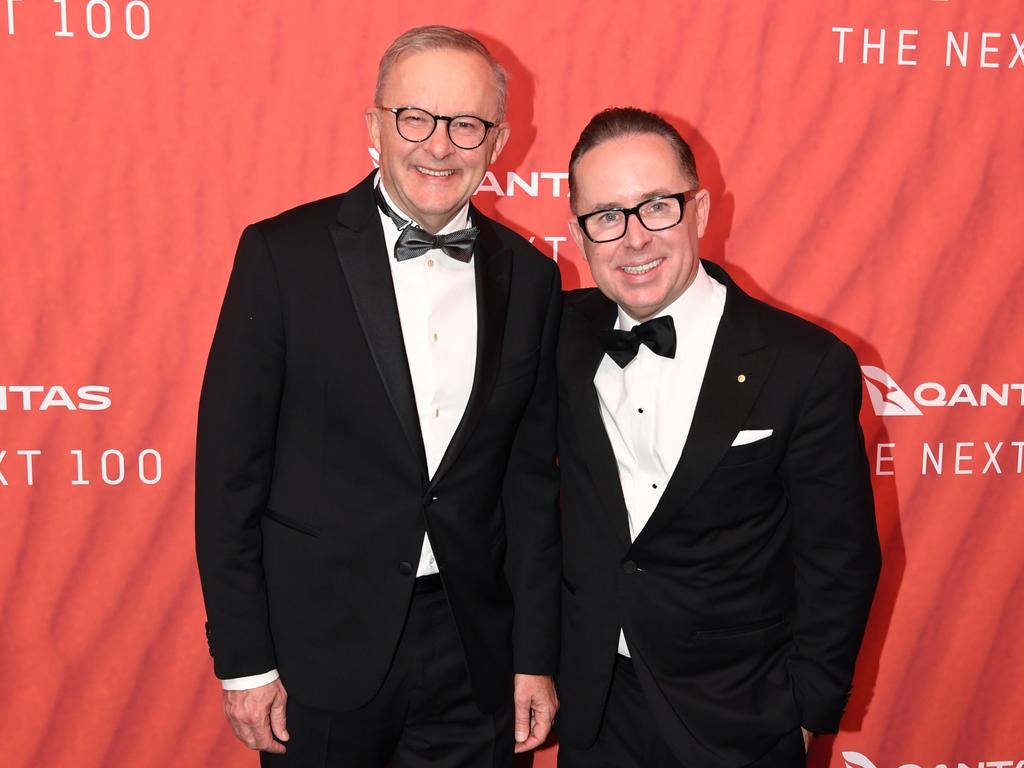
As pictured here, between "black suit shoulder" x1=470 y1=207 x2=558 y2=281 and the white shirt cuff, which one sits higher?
"black suit shoulder" x1=470 y1=207 x2=558 y2=281

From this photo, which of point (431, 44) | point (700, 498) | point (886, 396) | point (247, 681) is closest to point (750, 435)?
point (700, 498)

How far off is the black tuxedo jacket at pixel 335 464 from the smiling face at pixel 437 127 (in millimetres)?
111

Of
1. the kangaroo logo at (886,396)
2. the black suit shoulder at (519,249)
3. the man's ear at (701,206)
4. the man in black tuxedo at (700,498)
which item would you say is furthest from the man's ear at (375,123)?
the kangaroo logo at (886,396)

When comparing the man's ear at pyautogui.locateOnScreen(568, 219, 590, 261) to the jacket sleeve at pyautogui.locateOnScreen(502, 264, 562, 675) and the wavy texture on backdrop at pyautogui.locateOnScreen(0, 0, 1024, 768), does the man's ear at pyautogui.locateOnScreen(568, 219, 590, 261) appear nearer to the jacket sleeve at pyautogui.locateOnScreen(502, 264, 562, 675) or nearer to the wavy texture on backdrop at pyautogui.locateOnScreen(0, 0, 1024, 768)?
the jacket sleeve at pyautogui.locateOnScreen(502, 264, 562, 675)

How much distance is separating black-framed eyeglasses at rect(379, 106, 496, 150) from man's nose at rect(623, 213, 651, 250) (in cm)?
31

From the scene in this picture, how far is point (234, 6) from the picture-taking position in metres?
2.35

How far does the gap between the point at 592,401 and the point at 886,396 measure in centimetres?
119

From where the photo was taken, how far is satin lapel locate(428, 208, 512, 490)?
1788 mm

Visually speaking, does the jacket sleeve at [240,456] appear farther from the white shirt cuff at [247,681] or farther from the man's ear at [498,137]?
the man's ear at [498,137]

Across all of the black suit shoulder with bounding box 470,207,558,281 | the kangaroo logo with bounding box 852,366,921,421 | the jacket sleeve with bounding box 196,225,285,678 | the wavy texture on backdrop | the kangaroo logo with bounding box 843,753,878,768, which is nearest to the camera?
the jacket sleeve with bounding box 196,225,285,678

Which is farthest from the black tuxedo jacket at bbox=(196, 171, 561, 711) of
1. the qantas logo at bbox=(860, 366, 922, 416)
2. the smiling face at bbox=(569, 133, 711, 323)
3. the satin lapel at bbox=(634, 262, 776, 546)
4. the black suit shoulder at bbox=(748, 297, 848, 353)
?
the qantas logo at bbox=(860, 366, 922, 416)

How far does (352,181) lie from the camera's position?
8.11 ft

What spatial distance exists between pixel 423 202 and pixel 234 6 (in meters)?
0.96

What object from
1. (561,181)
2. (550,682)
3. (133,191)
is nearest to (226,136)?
(133,191)
